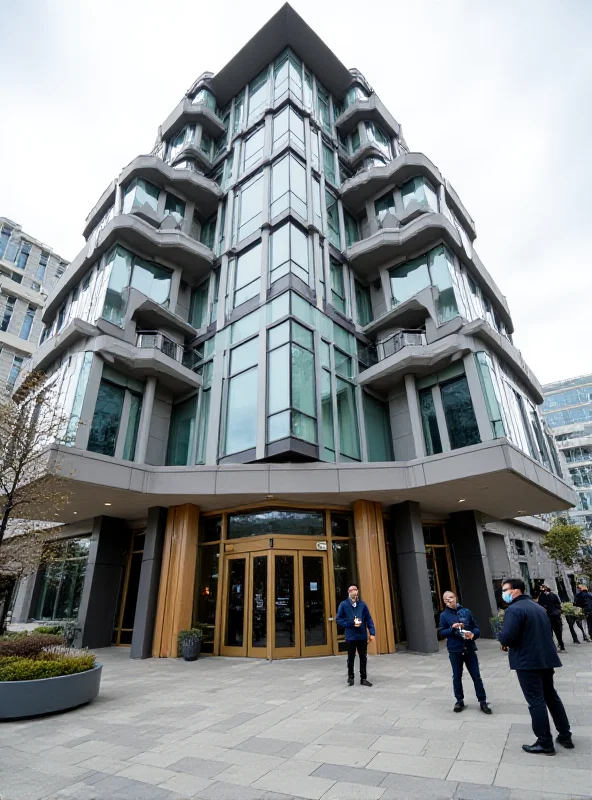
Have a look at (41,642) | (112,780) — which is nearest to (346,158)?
(41,642)

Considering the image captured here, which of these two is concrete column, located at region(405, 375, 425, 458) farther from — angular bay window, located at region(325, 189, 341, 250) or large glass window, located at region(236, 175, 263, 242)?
large glass window, located at region(236, 175, 263, 242)

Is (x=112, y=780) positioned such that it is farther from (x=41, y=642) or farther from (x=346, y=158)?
(x=346, y=158)

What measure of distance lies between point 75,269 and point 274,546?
609 inches

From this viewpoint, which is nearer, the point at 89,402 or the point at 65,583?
the point at 89,402

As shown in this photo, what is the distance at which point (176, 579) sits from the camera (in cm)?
1433

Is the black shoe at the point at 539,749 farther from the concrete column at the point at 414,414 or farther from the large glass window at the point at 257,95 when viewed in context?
the large glass window at the point at 257,95

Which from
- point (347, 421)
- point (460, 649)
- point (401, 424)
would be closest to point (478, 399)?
point (401, 424)

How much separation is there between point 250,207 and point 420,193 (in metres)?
7.67

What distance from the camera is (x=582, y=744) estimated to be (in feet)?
16.1

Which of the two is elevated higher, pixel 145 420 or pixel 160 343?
pixel 160 343

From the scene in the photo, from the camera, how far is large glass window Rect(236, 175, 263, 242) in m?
18.8

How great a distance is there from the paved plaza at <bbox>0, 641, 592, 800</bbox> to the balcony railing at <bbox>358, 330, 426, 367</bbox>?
36.1 ft

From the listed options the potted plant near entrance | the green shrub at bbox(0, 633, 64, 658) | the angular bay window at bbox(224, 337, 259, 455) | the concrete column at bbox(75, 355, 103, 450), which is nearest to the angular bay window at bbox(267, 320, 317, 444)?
the angular bay window at bbox(224, 337, 259, 455)

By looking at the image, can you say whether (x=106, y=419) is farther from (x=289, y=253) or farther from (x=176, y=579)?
(x=289, y=253)
